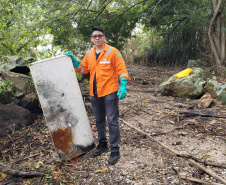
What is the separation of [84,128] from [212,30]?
24.9 feet

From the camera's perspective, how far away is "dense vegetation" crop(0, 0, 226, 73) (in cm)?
557

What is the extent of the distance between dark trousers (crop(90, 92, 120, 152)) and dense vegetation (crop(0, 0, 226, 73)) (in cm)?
235

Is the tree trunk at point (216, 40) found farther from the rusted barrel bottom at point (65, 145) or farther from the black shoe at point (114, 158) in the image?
the rusted barrel bottom at point (65, 145)

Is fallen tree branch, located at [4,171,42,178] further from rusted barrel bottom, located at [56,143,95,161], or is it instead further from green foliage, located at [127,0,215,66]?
green foliage, located at [127,0,215,66]

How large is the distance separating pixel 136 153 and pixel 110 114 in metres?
0.81

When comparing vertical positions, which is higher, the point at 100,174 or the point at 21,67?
the point at 21,67

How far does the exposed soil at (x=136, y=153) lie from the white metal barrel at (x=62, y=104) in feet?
0.87

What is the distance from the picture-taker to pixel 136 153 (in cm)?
329

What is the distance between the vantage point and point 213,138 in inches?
143

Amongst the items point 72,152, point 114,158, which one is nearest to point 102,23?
point 72,152

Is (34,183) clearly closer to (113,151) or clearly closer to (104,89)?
(113,151)

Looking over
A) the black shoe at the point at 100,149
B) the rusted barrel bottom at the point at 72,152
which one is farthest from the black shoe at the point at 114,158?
the rusted barrel bottom at the point at 72,152

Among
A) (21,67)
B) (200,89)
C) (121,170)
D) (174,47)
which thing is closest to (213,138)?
(121,170)

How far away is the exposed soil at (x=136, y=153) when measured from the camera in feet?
9.13
